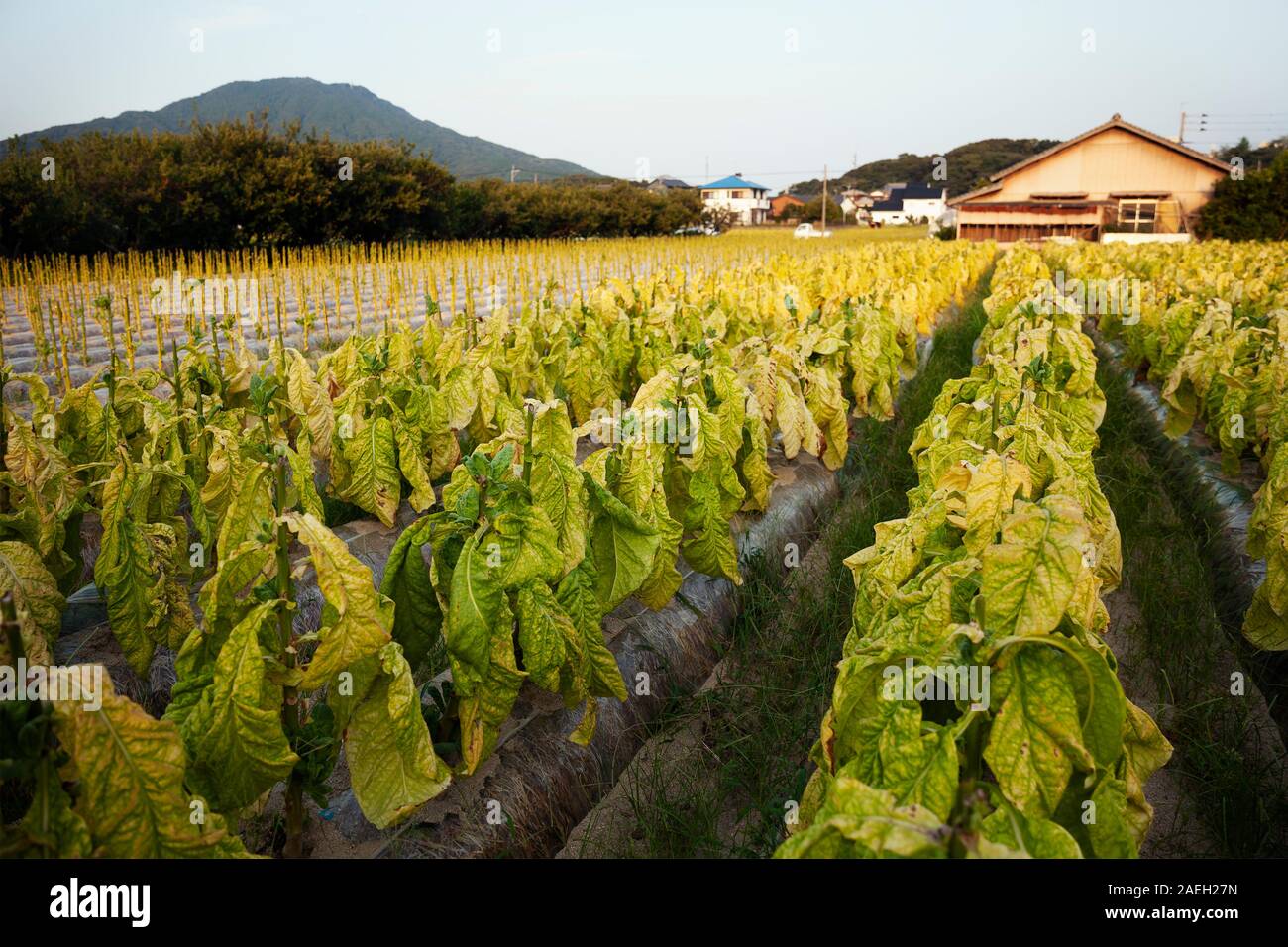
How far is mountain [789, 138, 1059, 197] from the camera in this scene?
87.1 meters

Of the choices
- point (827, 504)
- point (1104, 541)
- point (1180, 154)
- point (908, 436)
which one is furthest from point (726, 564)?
point (1180, 154)

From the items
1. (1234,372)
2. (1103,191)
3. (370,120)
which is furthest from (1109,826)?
(370,120)

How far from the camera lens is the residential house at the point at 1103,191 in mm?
27344

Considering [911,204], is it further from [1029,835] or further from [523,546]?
[1029,835]

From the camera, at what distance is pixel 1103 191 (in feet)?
94.2

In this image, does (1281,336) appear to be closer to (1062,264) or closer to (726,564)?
(726,564)

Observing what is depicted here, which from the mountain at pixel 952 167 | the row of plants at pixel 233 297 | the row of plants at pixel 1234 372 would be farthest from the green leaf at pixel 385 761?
Answer: the mountain at pixel 952 167

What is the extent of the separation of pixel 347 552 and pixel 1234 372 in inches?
187

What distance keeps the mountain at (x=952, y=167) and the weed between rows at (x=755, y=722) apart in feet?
235

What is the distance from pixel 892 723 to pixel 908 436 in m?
4.50

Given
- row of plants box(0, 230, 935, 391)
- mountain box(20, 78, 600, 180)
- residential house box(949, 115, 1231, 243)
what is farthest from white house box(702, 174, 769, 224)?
row of plants box(0, 230, 935, 391)
